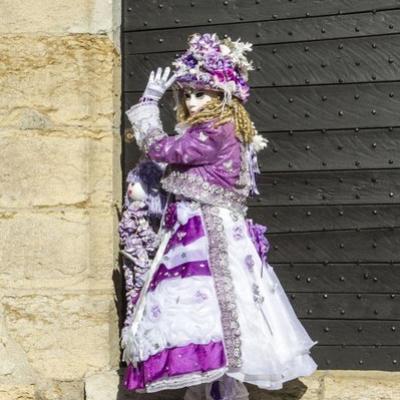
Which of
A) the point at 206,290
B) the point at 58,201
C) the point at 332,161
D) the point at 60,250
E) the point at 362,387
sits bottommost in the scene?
the point at 362,387

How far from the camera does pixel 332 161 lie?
4.71 meters

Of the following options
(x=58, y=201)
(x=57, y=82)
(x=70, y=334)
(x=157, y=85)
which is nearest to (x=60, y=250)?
(x=58, y=201)

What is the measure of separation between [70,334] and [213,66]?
53.5 inches

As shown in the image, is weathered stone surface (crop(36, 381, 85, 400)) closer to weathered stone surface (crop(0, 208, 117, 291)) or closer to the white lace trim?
weathered stone surface (crop(0, 208, 117, 291))

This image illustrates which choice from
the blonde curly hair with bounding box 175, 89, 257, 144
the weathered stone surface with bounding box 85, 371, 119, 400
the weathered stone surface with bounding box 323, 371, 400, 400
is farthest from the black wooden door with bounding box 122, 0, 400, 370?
the weathered stone surface with bounding box 85, 371, 119, 400

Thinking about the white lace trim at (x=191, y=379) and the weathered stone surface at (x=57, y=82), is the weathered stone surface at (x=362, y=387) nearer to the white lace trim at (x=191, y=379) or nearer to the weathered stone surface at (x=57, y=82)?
the white lace trim at (x=191, y=379)

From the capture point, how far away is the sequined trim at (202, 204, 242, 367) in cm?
396

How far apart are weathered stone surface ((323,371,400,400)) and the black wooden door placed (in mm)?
140

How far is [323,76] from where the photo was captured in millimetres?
4727

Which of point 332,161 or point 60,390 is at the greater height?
point 332,161

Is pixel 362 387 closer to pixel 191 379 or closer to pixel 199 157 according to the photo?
pixel 191 379

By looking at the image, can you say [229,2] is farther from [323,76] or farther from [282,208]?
[282,208]

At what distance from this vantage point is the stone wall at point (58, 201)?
4.73 m

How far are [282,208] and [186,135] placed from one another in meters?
0.82
